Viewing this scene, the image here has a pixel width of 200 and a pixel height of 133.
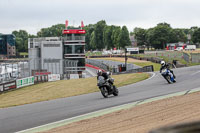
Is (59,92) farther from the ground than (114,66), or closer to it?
closer to it

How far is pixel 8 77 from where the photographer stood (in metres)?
44.7

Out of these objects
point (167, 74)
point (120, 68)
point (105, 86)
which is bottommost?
point (120, 68)

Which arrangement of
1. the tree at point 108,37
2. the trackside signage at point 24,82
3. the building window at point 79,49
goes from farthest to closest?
the tree at point 108,37
the building window at point 79,49
the trackside signage at point 24,82

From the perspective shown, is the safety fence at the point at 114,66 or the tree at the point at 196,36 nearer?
the safety fence at the point at 114,66

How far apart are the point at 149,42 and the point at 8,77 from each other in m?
102

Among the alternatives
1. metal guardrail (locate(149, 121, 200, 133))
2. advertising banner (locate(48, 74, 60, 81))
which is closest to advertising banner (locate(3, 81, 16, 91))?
advertising banner (locate(48, 74, 60, 81))

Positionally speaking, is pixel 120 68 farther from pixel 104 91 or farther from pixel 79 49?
pixel 104 91

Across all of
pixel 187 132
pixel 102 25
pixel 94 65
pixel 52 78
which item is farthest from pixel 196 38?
pixel 187 132

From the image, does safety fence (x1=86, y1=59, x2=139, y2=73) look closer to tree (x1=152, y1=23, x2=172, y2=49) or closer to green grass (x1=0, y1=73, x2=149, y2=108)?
green grass (x1=0, y1=73, x2=149, y2=108)

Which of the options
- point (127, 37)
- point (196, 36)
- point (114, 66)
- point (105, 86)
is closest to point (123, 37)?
point (127, 37)

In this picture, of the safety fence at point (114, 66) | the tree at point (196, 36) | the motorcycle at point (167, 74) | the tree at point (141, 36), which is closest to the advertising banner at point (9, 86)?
the motorcycle at point (167, 74)

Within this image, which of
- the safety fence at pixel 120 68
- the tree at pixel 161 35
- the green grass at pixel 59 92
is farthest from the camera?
the tree at pixel 161 35

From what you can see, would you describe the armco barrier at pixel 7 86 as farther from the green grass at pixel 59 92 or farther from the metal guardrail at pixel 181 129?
the metal guardrail at pixel 181 129

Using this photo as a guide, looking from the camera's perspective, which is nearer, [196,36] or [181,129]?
[181,129]
